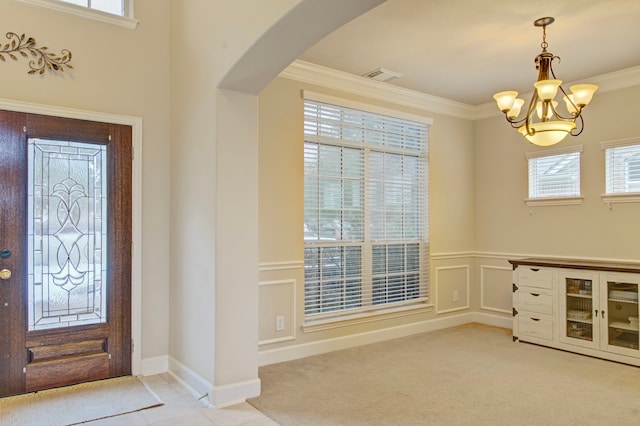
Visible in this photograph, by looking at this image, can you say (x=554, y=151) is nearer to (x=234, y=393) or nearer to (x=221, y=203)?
(x=221, y=203)

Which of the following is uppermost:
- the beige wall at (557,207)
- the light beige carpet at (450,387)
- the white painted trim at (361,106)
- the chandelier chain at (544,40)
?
the chandelier chain at (544,40)

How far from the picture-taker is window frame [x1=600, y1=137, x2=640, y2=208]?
440 cm

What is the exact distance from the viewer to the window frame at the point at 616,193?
4.40m

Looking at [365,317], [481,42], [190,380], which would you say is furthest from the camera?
[365,317]

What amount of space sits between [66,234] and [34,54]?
1320mm

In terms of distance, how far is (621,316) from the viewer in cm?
414

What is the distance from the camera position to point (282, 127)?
417 centimetres

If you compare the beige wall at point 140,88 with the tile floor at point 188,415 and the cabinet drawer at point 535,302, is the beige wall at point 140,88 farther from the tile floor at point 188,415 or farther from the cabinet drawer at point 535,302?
the cabinet drawer at point 535,302

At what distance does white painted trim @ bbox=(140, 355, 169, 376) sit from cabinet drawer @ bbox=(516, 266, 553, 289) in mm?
3592

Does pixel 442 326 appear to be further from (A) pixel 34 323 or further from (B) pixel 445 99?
(A) pixel 34 323

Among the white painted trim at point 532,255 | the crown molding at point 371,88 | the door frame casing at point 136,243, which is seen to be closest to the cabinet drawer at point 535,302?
the white painted trim at point 532,255

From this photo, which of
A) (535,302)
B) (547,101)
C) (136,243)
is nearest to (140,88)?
(136,243)

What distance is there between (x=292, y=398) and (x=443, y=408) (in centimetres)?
105

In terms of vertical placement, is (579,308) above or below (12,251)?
below
